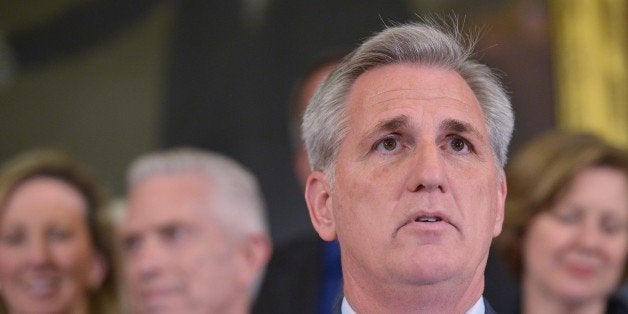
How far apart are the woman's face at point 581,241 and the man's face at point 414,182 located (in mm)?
1570

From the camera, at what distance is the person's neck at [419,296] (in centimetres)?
223

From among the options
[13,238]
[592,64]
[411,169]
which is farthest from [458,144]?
[592,64]

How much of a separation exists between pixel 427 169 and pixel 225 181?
304cm

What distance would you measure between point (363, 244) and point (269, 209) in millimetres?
3728

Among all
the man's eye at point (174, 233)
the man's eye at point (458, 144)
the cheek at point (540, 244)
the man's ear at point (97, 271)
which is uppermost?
the man's eye at point (458, 144)

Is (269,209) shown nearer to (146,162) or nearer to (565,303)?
(146,162)

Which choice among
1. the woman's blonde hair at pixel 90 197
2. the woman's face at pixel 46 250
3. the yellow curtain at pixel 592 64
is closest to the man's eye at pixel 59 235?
the woman's face at pixel 46 250

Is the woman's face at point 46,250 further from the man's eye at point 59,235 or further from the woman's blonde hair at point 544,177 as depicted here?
the woman's blonde hair at point 544,177

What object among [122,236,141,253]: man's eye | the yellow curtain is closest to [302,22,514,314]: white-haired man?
[122,236,141,253]: man's eye

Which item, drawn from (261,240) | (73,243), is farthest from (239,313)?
(73,243)

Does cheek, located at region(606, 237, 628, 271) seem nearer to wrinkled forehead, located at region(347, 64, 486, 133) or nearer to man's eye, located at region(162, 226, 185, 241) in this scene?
man's eye, located at region(162, 226, 185, 241)

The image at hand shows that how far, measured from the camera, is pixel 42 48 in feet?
21.2

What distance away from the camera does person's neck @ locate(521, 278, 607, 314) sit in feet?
12.5

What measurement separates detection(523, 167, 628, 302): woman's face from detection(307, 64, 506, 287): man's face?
1.57m
